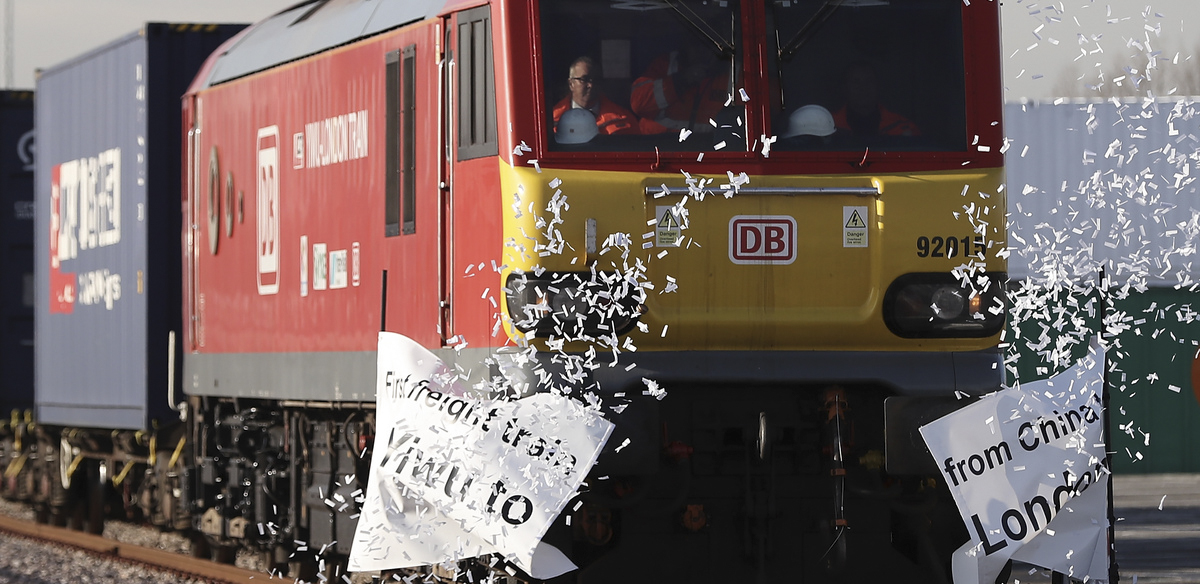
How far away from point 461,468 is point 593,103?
1732mm

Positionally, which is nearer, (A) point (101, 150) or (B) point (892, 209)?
(B) point (892, 209)

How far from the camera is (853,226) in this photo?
320 inches

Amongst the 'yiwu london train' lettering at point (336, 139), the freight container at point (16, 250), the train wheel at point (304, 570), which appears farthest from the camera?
the freight container at point (16, 250)

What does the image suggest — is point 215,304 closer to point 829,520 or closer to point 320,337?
point 320,337

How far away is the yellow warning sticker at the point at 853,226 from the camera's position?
26.7ft

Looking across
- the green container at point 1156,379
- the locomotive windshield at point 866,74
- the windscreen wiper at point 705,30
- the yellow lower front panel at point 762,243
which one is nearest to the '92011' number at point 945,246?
the yellow lower front panel at point 762,243

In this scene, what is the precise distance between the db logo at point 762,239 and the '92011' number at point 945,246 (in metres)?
0.59

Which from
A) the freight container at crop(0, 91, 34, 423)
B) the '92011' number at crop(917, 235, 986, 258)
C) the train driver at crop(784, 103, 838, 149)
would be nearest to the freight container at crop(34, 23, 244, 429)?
the freight container at crop(0, 91, 34, 423)

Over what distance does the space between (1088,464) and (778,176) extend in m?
1.86

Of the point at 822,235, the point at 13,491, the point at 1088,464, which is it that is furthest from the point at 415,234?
the point at 13,491

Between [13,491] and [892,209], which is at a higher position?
[892,209]

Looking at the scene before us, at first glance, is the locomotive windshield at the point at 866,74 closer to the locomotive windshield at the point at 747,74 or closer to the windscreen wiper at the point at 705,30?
the locomotive windshield at the point at 747,74

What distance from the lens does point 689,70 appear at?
26.9ft

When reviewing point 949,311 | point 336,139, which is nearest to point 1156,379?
point 336,139
